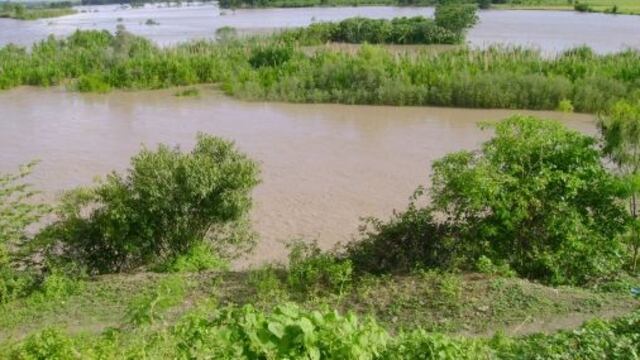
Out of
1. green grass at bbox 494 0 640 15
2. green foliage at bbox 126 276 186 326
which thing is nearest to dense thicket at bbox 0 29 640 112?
green foliage at bbox 126 276 186 326

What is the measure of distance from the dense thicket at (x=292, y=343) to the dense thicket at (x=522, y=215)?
226 centimetres

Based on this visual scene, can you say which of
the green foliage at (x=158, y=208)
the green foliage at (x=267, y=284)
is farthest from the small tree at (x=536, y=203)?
the green foliage at (x=158, y=208)

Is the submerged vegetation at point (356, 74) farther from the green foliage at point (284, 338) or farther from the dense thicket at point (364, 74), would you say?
the green foliage at point (284, 338)

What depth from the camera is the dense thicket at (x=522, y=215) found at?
23.2ft

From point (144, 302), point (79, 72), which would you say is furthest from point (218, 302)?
Result: point (79, 72)

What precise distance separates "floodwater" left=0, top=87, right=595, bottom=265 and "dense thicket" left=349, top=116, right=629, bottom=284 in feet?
7.17

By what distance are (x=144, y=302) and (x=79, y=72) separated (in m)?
23.1

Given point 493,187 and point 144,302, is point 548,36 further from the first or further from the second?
point 144,302

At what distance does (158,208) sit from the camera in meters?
7.76

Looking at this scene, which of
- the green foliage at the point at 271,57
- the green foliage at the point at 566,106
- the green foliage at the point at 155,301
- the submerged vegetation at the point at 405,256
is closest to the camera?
the green foliage at the point at 155,301

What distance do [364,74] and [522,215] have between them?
48.3 ft

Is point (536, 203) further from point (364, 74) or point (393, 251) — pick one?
point (364, 74)

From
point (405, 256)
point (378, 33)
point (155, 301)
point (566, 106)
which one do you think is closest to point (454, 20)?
point (378, 33)

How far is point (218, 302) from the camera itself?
22.3 feet
